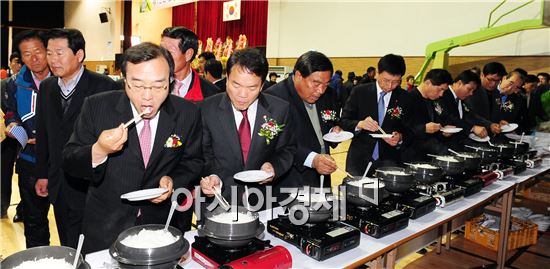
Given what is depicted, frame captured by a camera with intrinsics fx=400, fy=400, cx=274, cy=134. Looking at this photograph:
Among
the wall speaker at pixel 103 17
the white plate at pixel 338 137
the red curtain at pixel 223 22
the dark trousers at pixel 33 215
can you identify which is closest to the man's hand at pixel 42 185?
the dark trousers at pixel 33 215

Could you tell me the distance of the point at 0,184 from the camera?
10.8 ft

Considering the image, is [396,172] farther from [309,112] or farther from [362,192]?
[309,112]

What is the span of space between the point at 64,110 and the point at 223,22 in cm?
1054

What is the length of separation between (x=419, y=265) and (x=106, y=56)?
568 inches

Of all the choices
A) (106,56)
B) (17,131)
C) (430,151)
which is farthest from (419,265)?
(106,56)

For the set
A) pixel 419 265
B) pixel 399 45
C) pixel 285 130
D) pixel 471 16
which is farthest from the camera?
pixel 399 45

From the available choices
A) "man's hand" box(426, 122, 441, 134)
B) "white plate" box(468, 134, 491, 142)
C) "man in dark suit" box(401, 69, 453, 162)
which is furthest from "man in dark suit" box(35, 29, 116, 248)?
"white plate" box(468, 134, 491, 142)

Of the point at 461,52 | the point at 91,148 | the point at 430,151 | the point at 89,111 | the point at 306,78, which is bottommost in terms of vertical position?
the point at 430,151

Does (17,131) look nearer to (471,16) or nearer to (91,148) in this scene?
(91,148)

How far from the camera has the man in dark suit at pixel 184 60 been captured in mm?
2256

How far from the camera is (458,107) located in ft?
Answer: 11.6

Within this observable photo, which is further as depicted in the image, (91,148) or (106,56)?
(106,56)

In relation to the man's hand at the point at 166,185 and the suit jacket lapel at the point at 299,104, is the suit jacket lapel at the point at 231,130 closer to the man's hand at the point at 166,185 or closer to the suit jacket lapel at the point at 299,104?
the man's hand at the point at 166,185

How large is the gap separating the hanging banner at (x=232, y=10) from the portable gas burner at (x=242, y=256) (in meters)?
10.7
